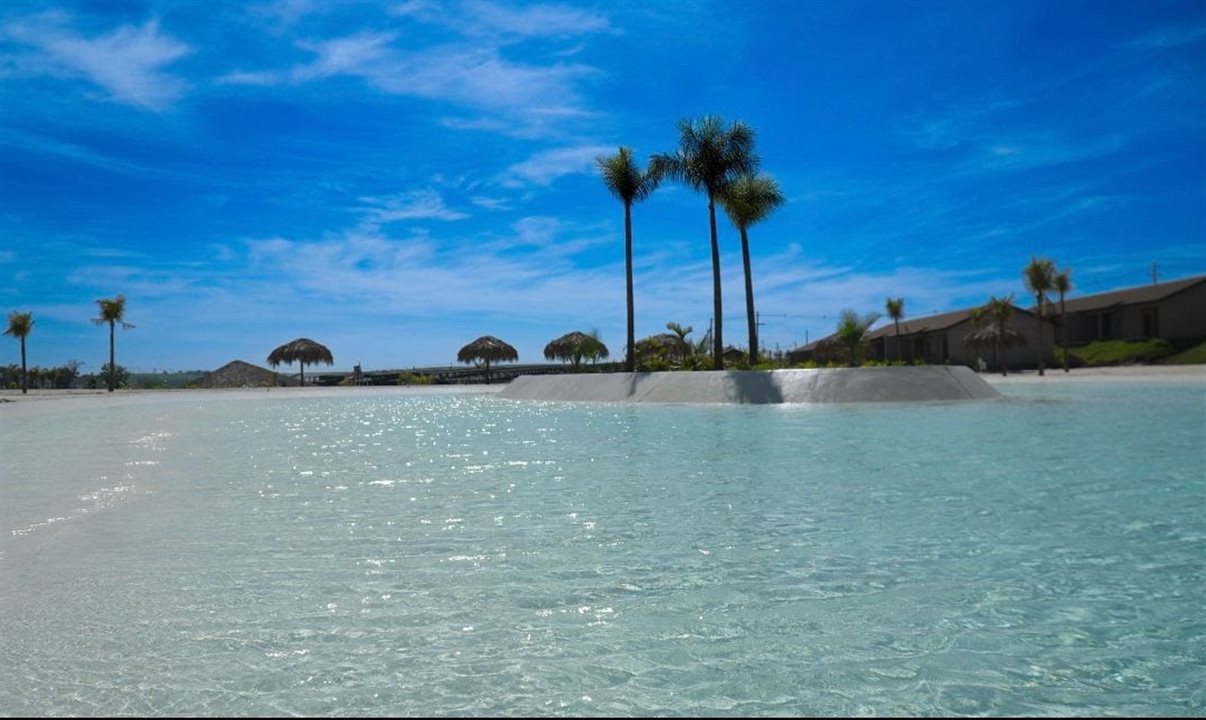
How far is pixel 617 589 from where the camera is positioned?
4.34 metres

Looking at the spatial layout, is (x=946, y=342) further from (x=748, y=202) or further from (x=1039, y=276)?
(x=748, y=202)

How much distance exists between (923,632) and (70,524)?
7124 millimetres

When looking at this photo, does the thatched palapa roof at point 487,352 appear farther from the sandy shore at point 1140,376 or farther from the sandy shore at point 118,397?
the sandy shore at point 1140,376

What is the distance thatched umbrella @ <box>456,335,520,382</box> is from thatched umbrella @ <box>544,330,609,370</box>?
4.01 metres

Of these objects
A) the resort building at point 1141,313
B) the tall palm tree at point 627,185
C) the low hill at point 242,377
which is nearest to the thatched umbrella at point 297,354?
the low hill at point 242,377

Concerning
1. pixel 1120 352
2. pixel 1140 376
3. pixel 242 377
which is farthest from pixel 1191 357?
pixel 242 377

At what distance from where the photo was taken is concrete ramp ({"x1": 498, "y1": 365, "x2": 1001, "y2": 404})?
79.1ft

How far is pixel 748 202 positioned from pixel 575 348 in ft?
93.7

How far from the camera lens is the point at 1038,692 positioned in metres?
2.98

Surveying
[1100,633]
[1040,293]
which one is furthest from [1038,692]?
[1040,293]

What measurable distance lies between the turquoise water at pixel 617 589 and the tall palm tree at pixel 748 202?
21775 millimetres

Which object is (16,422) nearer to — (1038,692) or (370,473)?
(370,473)

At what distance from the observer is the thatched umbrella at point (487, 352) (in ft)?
205

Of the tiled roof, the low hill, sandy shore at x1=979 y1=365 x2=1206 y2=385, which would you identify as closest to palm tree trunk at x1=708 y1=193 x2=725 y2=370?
sandy shore at x1=979 y1=365 x2=1206 y2=385
